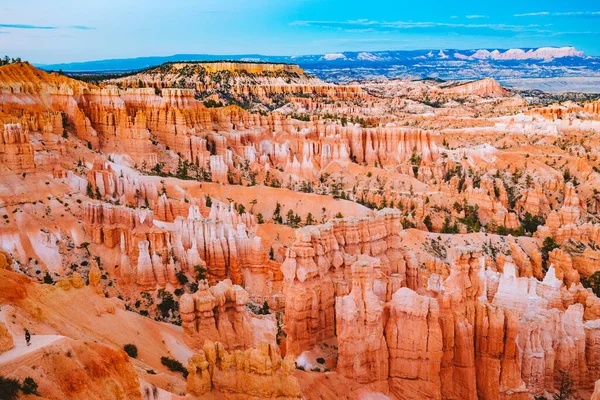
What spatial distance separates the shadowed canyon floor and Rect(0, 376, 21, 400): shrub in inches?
11.8

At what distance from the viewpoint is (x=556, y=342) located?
77.9ft

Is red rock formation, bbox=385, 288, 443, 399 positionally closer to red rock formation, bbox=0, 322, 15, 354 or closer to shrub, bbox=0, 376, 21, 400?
red rock formation, bbox=0, 322, 15, 354

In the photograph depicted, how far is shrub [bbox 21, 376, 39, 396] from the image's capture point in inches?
423

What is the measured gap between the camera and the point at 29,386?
10.8m

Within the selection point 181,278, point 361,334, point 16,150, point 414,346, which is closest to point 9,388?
point 361,334

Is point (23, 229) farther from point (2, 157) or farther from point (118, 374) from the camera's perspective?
point (118, 374)

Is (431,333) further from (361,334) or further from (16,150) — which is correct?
(16,150)

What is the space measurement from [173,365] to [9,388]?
7.44 metres

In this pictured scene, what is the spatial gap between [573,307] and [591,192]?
37.9 m

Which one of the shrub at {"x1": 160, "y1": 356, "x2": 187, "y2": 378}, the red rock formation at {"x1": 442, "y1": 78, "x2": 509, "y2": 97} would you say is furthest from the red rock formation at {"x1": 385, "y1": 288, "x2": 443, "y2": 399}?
the red rock formation at {"x1": 442, "y1": 78, "x2": 509, "y2": 97}

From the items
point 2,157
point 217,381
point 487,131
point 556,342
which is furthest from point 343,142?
point 217,381

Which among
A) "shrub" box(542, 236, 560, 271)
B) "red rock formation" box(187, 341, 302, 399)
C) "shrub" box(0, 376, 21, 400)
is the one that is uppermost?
"shrub" box(0, 376, 21, 400)

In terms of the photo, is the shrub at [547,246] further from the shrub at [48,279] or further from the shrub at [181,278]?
the shrub at [48,279]

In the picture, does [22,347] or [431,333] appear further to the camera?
[431,333]
